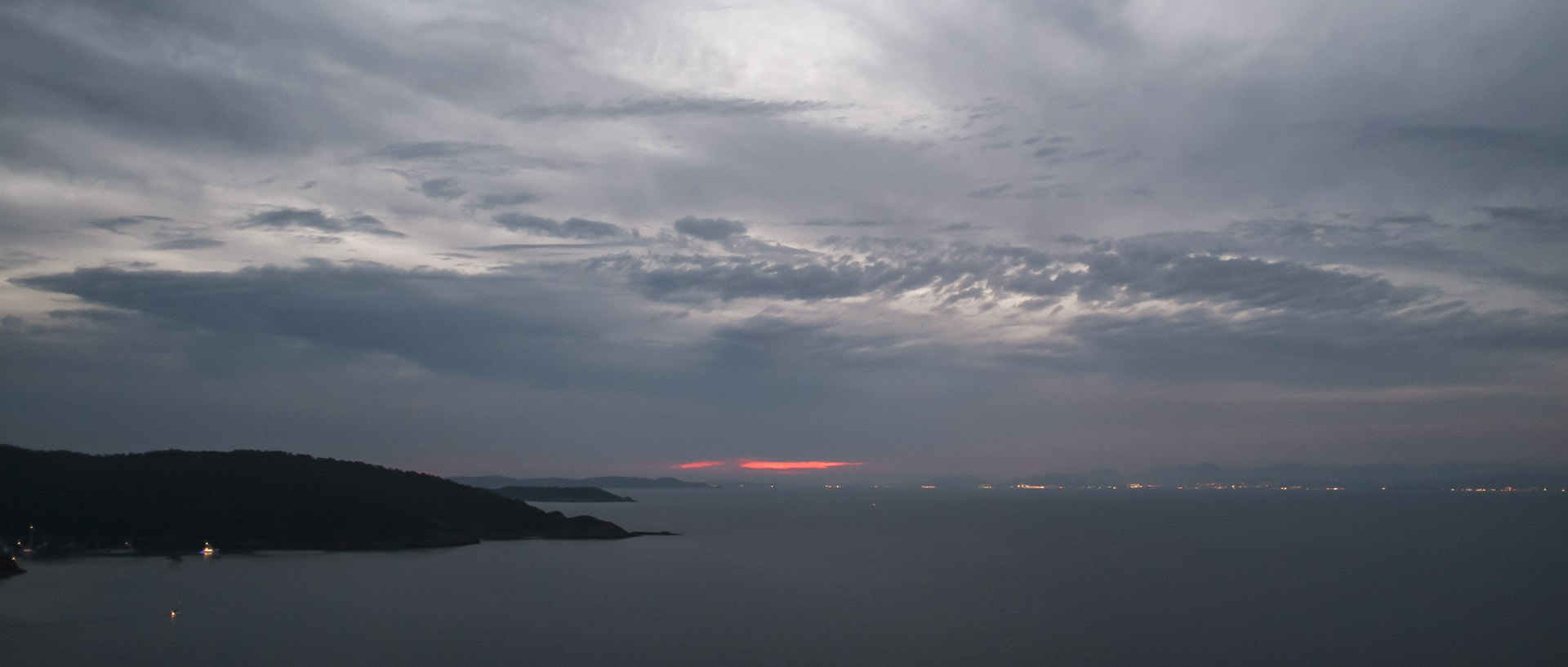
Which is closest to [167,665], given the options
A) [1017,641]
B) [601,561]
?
[1017,641]

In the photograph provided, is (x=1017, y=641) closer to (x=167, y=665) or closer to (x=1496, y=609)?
(x=1496, y=609)

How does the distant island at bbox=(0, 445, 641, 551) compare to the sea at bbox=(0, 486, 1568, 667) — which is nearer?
the sea at bbox=(0, 486, 1568, 667)

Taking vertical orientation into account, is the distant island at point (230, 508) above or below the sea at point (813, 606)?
above

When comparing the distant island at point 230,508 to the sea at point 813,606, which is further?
the distant island at point 230,508

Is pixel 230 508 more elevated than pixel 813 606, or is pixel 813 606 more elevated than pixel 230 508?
pixel 230 508
